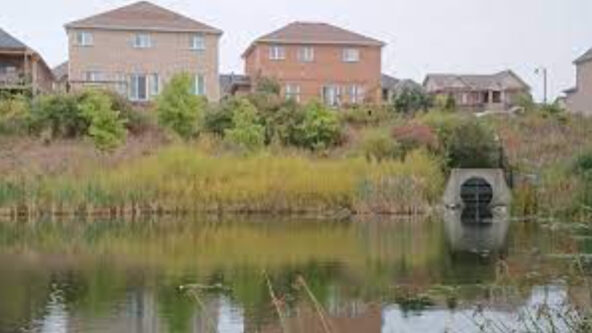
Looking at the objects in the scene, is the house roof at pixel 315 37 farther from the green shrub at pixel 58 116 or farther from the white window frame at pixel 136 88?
the green shrub at pixel 58 116

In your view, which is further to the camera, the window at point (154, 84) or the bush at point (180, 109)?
the window at point (154, 84)

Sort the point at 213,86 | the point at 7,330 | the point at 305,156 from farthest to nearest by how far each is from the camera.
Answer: the point at 213,86
the point at 305,156
the point at 7,330

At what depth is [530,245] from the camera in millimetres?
30453

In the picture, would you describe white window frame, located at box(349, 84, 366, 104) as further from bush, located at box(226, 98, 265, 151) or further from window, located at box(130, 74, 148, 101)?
bush, located at box(226, 98, 265, 151)

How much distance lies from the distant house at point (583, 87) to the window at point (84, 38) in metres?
33.4

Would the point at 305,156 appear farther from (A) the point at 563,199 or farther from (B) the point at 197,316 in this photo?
(B) the point at 197,316

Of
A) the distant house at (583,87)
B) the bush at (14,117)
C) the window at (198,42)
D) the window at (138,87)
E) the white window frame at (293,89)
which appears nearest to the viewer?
the bush at (14,117)

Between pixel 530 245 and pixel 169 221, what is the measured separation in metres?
15.7

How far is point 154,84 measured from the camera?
64.6m

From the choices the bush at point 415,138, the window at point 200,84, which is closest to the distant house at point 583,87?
the window at point 200,84

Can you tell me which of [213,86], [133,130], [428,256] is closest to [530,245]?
[428,256]

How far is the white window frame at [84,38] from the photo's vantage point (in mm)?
64250

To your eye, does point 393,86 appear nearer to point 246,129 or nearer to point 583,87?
point 583,87

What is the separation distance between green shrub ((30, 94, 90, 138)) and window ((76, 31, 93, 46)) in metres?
11.8
